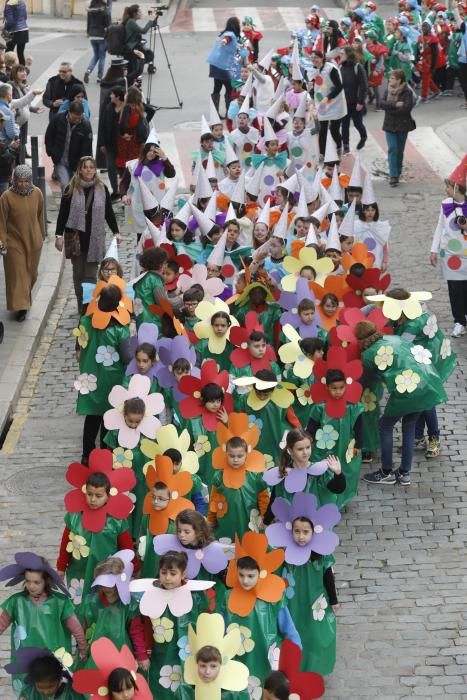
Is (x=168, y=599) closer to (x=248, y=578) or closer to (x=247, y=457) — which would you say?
(x=248, y=578)

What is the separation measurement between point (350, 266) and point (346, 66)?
30.7 ft

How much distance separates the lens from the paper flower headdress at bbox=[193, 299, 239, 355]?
11383mm

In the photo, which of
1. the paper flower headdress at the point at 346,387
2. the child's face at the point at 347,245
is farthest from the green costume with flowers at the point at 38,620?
the child's face at the point at 347,245

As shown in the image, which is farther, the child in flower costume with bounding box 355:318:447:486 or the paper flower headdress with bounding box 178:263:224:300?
the paper flower headdress with bounding box 178:263:224:300

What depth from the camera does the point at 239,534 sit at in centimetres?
945

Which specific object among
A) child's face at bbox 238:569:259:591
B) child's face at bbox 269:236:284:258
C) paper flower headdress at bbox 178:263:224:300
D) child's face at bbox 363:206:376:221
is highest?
child's face at bbox 238:569:259:591

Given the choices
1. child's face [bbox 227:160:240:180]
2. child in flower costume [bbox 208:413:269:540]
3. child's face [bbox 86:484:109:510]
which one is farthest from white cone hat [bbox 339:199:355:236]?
child's face [bbox 86:484:109:510]

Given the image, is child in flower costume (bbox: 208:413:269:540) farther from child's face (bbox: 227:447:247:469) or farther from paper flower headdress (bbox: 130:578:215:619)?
paper flower headdress (bbox: 130:578:215:619)

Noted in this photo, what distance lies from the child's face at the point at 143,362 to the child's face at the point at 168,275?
186cm

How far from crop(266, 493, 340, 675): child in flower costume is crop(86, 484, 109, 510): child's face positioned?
1064 millimetres

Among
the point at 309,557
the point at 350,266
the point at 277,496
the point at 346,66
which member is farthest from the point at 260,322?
the point at 346,66

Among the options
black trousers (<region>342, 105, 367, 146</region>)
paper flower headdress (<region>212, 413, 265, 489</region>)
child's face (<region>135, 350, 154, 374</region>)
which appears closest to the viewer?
paper flower headdress (<region>212, 413, 265, 489</region>)

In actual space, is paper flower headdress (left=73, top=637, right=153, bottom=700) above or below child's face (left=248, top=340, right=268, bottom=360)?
above

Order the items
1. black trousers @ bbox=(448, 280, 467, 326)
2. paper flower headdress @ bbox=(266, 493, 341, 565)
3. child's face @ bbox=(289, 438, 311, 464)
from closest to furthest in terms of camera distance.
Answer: paper flower headdress @ bbox=(266, 493, 341, 565)
child's face @ bbox=(289, 438, 311, 464)
black trousers @ bbox=(448, 280, 467, 326)
